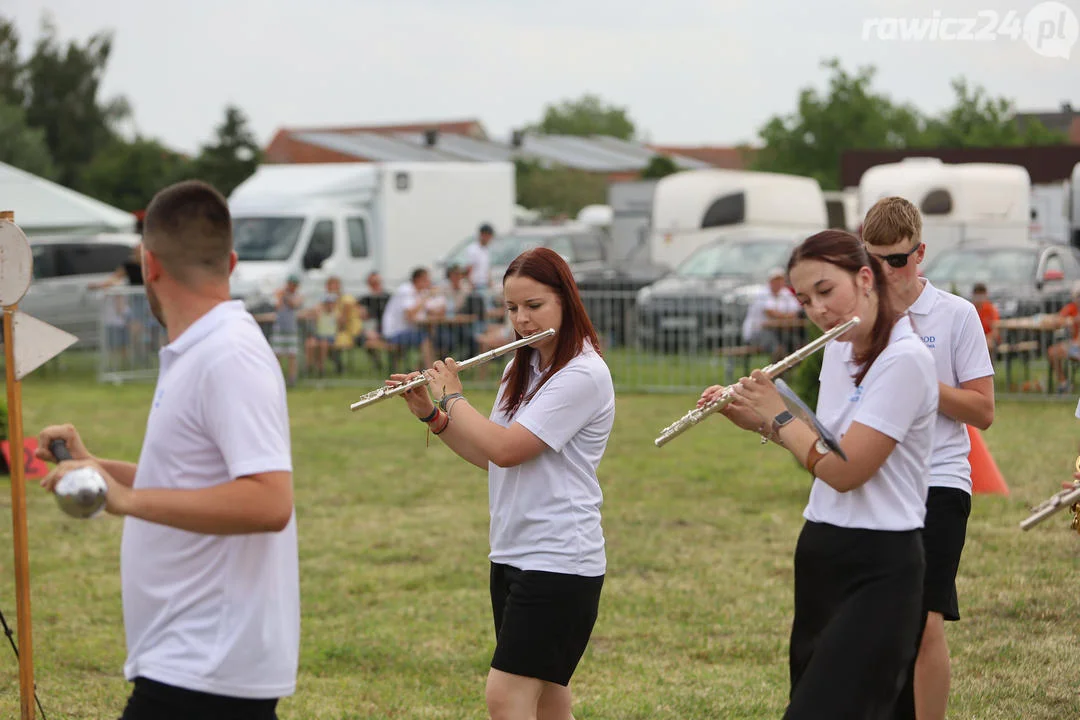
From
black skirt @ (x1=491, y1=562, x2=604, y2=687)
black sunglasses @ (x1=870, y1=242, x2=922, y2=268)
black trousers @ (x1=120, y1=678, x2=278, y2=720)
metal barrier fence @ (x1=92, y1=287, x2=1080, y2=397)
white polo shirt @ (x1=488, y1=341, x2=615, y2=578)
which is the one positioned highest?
black sunglasses @ (x1=870, y1=242, x2=922, y2=268)

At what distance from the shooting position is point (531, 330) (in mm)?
3988

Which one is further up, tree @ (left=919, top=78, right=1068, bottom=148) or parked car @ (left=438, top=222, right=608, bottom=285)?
tree @ (left=919, top=78, right=1068, bottom=148)

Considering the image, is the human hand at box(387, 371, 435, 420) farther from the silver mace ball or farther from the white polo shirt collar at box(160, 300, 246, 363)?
the silver mace ball

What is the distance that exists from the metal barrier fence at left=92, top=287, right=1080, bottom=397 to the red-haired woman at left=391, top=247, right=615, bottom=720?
41.7ft

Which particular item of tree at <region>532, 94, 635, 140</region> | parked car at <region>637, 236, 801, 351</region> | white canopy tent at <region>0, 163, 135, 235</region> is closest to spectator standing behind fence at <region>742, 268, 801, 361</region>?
parked car at <region>637, 236, 801, 351</region>

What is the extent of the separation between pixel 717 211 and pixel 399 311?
7900mm

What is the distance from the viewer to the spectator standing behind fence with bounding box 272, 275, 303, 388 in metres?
18.5

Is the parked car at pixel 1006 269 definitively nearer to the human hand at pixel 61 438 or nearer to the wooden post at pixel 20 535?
the wooden post at pixel 20 535

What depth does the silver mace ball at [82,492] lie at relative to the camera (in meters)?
2.63

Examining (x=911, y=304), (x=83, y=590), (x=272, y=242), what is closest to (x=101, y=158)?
(x=272, y=242)

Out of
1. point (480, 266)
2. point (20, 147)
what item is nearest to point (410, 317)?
point (480, 266)

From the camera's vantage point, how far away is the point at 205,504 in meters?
2.73

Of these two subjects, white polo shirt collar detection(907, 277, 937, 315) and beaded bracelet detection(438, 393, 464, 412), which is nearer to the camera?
beaded bracelet detection(438, 393, 464, 412)

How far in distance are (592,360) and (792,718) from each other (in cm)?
116
